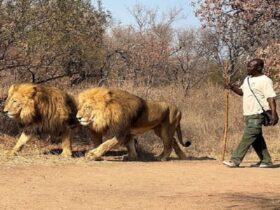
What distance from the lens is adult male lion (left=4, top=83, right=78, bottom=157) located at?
1168 cm

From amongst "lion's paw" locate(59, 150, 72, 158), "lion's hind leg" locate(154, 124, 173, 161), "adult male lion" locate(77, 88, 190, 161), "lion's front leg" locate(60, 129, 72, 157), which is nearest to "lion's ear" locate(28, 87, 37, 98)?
"adult male lion" locate(77, 88, 190, 161)

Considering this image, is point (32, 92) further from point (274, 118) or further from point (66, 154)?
point (274, 118)

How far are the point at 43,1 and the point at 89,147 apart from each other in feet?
12.2

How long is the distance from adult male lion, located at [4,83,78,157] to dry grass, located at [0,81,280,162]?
698 mm

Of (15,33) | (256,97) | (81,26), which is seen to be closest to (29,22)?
(15,33)

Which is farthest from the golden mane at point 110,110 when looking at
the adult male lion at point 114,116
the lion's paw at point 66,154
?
the lion's paw at point 66,154

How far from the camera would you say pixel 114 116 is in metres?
11.6

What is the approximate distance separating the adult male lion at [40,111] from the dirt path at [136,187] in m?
1.37

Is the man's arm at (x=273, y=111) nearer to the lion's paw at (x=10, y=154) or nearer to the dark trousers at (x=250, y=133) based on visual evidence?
the dark trousers at (x=250, y=133)

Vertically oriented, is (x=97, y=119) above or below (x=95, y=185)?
above

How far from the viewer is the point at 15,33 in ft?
44.4

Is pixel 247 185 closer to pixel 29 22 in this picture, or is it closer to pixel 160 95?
pixel 29 22

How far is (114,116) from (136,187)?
121 inches

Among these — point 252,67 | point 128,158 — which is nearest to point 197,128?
point 128,158
